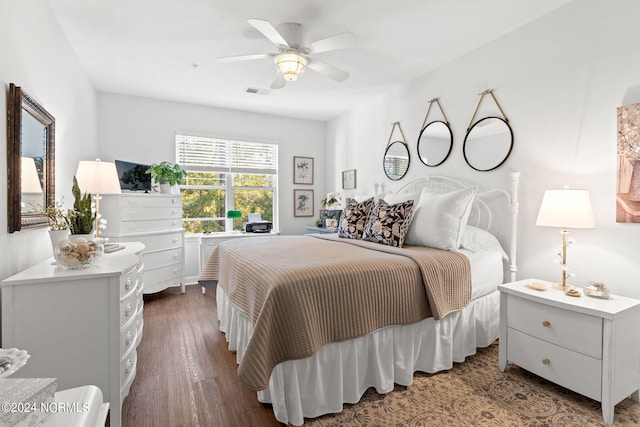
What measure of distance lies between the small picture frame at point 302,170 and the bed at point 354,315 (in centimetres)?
287

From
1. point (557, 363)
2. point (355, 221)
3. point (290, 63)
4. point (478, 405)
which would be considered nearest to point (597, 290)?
point (557, 363)

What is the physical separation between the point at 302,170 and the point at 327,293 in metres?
3.97

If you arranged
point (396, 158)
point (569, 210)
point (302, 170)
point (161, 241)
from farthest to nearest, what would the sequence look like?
point (302, 170) → point (396, 158) → point (161, 241) → point (569, 210)

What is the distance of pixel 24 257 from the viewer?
1.80 meters

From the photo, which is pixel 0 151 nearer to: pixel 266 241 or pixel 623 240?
pixel 266 241

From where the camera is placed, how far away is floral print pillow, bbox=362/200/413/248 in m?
2.64

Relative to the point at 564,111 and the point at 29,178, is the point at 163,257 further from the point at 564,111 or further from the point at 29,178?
the point at 564,111

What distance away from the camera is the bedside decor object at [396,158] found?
153 inches

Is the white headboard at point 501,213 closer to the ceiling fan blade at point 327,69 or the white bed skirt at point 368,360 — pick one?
the white bed skirt at point 368,360

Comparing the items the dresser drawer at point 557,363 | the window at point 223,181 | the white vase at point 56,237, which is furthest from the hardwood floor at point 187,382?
the window at point 223,181

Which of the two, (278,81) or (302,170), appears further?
(302,170)

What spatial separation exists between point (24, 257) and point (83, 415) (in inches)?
65.2

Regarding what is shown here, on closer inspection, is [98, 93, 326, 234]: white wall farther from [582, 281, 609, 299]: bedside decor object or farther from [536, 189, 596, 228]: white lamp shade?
[582, 281, 609, 299]: bedside decor object

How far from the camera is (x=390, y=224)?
2.71 metres
